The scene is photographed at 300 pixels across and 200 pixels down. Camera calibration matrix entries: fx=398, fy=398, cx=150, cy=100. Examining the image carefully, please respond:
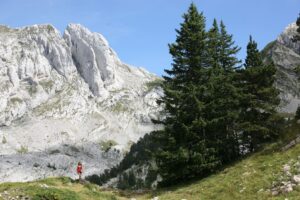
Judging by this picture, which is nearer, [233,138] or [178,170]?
[178,170]

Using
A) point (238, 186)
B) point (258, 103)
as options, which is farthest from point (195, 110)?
point (238, 186)

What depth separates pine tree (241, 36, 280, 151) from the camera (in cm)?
4200

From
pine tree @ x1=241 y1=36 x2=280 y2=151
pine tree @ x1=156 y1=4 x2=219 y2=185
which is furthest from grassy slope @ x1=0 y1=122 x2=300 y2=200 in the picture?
pine tree @ x1=241 y1=36 x2=280 y2=151

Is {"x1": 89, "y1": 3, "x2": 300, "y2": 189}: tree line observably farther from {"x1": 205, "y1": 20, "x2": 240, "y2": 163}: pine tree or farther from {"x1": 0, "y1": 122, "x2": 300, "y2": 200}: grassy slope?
{"x1": 0, "y1": 122, "x2": 300, "y2": 200}: grassy slope

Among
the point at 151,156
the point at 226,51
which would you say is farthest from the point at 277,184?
the point at 226,51

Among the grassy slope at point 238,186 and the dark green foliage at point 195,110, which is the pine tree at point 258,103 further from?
the grassy slope at point 238,186

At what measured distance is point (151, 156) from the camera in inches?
1620

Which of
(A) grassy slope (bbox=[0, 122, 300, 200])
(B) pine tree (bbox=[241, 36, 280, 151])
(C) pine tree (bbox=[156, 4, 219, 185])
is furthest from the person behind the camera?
(B) pine tree (bbox=[241, 36, 280, 151])

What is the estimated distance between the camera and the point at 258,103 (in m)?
43.2

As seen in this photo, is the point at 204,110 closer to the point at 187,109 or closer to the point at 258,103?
the point at 187,109

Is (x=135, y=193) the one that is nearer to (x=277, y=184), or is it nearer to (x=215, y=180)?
(x=215, y=180)

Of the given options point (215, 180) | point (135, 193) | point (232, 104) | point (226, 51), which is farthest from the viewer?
point (226, 51)

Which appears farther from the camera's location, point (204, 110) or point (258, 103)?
point (258, 103)

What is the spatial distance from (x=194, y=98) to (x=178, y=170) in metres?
7.28
